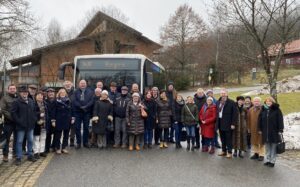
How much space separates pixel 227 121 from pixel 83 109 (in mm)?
4010

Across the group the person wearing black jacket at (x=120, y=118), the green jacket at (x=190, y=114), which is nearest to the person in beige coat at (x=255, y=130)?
the green jacket at (x=190, y=114)

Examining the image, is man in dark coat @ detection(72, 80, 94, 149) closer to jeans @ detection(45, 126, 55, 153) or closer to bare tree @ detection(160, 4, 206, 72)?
jeans @ detection(45, 126, 55, 153)

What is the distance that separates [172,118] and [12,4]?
18.5 m

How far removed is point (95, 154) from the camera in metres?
10.5

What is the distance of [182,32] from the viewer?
60312 mm

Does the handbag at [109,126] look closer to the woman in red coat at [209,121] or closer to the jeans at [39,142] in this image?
the jeans at [39,142]

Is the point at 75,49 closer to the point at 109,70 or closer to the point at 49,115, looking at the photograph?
the point at 109,70

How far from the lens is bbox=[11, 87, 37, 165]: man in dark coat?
9.23m

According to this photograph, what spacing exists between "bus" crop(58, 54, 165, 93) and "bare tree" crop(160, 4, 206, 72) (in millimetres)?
44989

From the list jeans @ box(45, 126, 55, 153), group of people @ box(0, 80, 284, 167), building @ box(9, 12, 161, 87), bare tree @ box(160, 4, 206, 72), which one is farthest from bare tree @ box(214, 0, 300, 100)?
bare tree @ box(160, 4, 206, 72)

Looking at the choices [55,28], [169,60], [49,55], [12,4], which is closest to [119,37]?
[49,55]

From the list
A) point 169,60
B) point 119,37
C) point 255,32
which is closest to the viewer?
point 255,32

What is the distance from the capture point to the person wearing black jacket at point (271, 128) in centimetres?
970

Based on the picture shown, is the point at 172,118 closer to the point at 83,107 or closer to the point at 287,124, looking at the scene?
the point at 83,107
